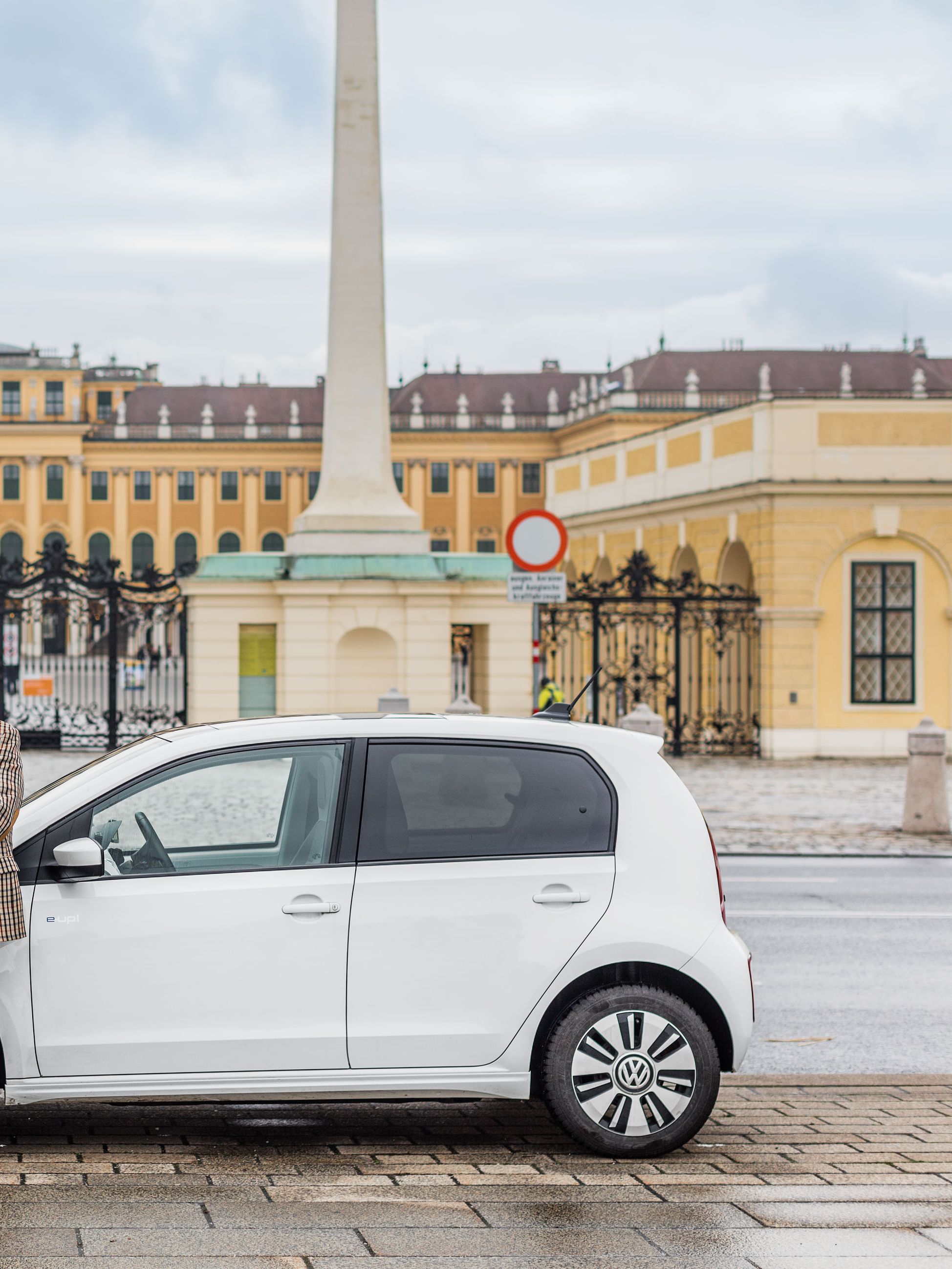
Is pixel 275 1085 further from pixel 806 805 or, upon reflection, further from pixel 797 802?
pixel 797 802

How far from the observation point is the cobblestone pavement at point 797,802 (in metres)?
15.5

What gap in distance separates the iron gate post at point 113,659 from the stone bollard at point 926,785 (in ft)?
39.1

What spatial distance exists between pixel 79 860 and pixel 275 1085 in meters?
0.94

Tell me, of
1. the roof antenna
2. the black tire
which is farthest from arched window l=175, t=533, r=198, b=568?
the black tire

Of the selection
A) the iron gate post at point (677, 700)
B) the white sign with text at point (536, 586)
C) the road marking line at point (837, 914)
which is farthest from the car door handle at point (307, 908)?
the iron gate post at point (677, 700)

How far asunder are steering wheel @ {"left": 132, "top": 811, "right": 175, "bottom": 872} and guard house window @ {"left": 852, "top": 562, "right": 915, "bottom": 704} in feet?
68.5

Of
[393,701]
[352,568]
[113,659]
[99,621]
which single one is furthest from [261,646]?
[393,701]

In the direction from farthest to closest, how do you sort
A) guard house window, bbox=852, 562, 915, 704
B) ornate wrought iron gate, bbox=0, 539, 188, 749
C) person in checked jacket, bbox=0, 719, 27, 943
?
guard house window, bbox=852, 562, 915, 704
ornate wrought iron gate, bbox=0, 539, 188, 749
person in checked jacket, bbox=0, 719, 27, 943

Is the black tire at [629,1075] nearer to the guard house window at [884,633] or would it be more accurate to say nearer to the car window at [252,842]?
the car window at [252,842]

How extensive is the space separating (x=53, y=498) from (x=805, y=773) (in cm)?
9169

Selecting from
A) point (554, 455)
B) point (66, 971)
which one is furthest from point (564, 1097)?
point (554, 455)

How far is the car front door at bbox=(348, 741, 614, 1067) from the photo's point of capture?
17.8 feet

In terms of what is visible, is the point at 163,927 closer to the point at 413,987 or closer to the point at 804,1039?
the point at 413,987

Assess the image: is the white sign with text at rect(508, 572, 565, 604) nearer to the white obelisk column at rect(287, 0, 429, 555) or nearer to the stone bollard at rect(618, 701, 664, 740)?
the stone bollard at rect(618, 701, 664, 740)
